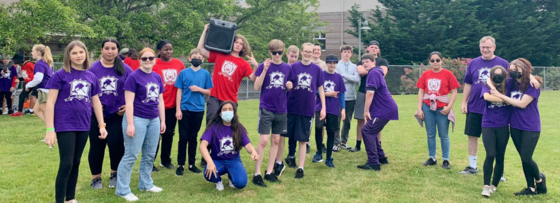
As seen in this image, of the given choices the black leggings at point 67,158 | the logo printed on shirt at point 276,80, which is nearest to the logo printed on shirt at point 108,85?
the black leggings at point 67,158

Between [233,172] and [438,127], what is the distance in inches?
141

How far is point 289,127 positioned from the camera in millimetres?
5855

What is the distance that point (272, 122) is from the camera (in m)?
5.39

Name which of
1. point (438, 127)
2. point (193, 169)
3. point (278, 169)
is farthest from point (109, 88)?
point (438, 127)

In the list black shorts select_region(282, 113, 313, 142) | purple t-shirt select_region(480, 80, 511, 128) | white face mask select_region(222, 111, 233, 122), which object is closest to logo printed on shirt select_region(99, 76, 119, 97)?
white face mask select_region(222, 111, 233, 122)

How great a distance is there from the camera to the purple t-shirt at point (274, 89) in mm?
5336

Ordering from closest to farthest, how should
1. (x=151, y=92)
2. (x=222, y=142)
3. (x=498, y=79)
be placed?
(x=151, y=92), (x=498, y=79), (x=222, y=142)

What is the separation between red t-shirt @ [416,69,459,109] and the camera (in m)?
6.41

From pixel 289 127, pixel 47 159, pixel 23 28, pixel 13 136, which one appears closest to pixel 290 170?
pixel 289 127

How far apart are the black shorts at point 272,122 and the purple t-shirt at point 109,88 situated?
1.76 meters

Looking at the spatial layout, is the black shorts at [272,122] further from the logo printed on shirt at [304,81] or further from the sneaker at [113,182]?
the sneaker at [113,182]

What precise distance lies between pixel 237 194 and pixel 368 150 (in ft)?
8.08

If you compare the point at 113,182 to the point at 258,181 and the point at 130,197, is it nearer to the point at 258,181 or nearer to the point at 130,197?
the point at 130,197

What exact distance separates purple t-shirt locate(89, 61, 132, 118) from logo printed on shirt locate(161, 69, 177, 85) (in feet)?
3.34
